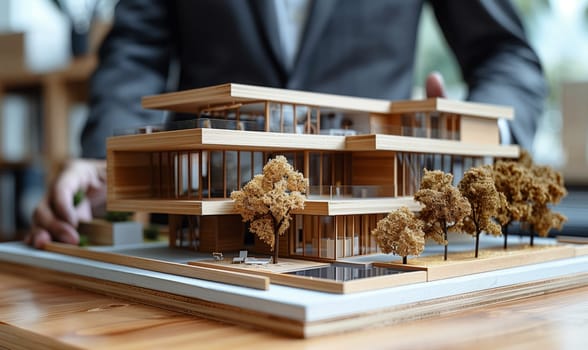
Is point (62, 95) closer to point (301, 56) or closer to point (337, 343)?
point (301, 56)

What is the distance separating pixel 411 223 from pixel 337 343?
49cm

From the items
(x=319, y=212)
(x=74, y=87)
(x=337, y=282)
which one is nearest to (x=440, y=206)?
(x=319, y=212)

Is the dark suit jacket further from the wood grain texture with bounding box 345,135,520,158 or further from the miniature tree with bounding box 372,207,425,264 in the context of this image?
the miniature tree with bounding box 372,207,425,264

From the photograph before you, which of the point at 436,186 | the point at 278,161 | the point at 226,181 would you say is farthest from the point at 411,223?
the point at 226,181

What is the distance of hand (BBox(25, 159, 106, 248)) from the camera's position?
237cm

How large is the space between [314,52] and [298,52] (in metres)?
0.07

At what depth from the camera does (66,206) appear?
2.42 m

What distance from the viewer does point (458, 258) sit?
182 centimetres

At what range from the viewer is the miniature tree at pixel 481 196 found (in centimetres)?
179

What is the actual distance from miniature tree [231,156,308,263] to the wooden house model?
0.12m

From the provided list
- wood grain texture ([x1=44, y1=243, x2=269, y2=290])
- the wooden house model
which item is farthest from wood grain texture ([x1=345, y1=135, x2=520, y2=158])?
wood grain texture ([x1=44, y1=243, x2=269, y2=290])

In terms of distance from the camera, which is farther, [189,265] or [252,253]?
[252,253]

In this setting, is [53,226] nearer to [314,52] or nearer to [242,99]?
[242,99]

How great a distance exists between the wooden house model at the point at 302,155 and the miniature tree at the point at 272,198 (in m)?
0.12
